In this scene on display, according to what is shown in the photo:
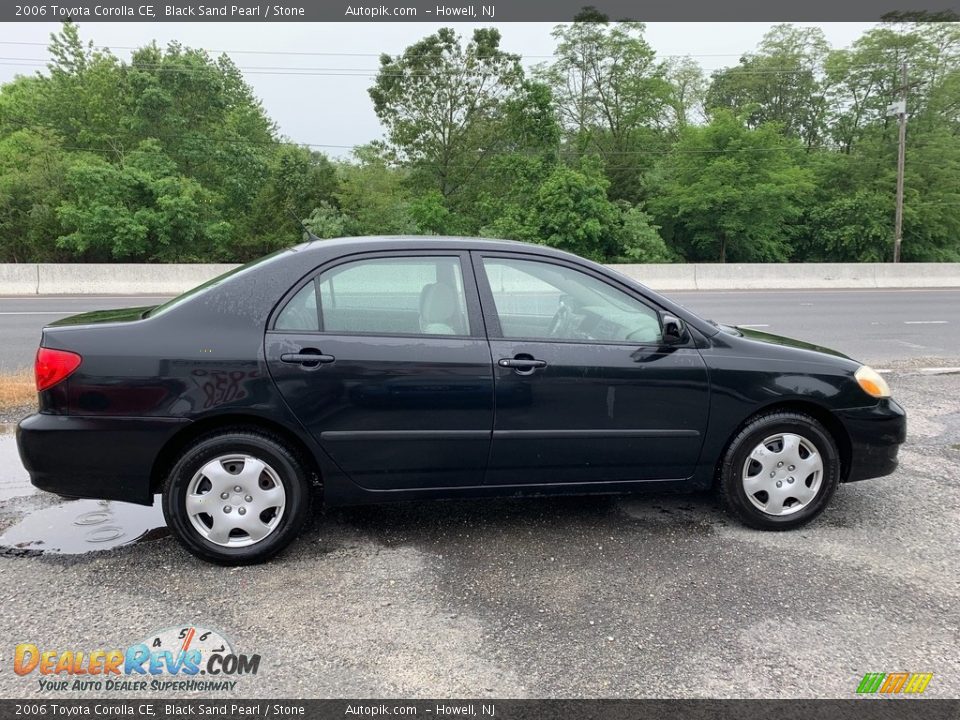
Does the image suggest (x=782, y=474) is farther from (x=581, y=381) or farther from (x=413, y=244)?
(x=413, y=244)

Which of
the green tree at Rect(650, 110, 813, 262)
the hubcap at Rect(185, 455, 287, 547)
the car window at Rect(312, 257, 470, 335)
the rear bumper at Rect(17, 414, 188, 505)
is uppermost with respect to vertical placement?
the green tree at Rect(650, 110, 813, 262)

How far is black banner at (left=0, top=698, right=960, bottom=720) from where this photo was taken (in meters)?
2.32

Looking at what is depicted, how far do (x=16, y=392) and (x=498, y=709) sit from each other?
5.94 metres

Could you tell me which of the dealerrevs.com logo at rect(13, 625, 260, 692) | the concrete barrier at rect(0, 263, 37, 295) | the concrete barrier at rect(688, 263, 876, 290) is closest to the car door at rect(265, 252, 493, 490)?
the dealerrevs.com logo at rect(13, 625, 260, 692)

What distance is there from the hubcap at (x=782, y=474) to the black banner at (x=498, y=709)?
1.39 metres

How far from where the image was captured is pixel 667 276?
2144 centimetres

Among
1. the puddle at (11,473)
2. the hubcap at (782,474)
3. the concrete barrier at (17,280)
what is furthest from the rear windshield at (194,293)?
the concrete barrier at (17,280)

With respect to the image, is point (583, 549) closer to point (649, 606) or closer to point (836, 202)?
point (649, 606)

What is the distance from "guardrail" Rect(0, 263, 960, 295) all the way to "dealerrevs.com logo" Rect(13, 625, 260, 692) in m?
17.5

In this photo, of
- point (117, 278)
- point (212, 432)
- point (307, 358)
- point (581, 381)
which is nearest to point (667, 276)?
point (117, 278)

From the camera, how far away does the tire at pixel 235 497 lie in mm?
3270

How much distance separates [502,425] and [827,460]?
5.94 feet

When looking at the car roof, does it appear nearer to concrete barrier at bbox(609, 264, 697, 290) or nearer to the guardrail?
the guardrail

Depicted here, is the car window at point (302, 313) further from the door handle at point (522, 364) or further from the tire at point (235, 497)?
the door handle at point (522, 364)
